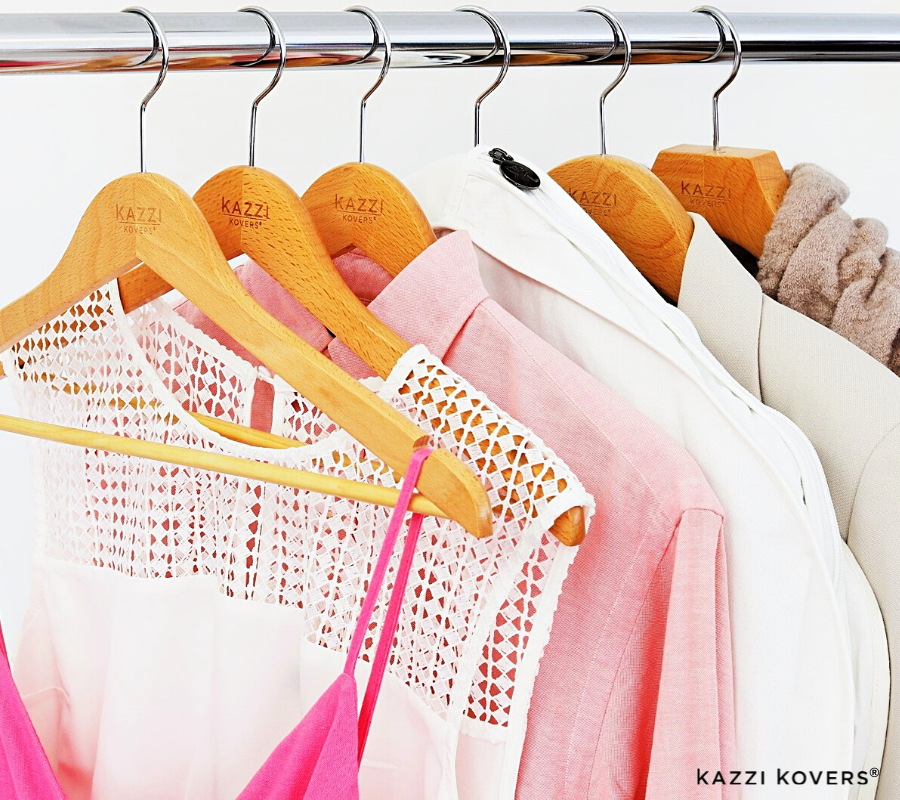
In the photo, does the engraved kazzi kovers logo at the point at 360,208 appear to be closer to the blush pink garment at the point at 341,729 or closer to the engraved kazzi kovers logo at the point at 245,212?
the engraved kazzi kovers logo at the point at 245,212

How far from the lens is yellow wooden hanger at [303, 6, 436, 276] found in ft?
2.05

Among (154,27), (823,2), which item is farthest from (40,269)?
(823,2)

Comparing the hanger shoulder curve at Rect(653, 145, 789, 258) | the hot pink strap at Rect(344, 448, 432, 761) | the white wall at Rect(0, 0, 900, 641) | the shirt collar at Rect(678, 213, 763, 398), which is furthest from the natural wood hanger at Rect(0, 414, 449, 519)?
the white wall at Rect(0, 0, 900, 641)

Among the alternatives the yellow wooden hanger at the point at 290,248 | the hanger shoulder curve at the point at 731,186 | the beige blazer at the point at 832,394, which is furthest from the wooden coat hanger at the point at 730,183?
the yellow wooden hanger at the point at 290,248

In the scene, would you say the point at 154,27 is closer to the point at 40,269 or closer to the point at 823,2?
the point at 40,269

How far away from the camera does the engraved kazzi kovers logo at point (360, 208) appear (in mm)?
635

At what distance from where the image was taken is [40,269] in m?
1.18

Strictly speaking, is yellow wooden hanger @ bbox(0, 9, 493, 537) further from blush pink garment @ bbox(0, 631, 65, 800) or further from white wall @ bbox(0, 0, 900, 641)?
white wall @ bbox(0, 0, 900, 641)

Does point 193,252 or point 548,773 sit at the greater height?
point 193,252

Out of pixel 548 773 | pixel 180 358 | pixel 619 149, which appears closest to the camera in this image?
pixel 548 773

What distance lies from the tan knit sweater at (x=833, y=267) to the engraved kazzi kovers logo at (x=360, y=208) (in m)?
0.28

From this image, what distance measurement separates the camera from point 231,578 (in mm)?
680

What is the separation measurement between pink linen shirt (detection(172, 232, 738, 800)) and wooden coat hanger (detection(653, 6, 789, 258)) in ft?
0.86

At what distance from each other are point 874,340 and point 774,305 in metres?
0.07
